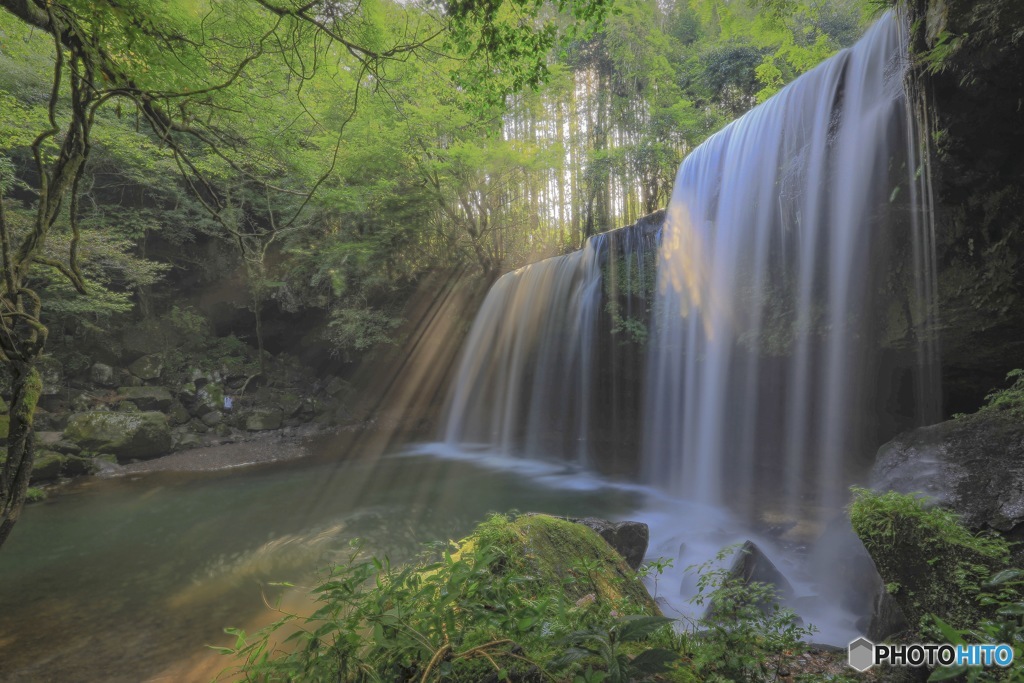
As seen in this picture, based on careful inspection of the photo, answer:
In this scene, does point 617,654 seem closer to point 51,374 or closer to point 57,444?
point 57,444

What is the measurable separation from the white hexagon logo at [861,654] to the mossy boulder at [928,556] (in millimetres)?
369

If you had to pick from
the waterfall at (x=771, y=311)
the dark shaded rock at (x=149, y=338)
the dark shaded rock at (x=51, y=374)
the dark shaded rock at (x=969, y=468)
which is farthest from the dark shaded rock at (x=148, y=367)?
the dark shaded rock at (x=969, y=468)

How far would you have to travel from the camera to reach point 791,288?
26.5 ft

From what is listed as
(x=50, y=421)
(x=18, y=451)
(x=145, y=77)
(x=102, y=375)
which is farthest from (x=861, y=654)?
(x=102, y=375)

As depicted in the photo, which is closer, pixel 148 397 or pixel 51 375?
pixel 51 375

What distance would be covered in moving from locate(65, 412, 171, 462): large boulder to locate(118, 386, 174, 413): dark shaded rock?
1.84 m

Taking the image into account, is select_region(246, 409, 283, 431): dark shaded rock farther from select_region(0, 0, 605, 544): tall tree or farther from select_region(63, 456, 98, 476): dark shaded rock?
select_region(0, 0, 605, 544): tall tree

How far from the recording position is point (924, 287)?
6262mm

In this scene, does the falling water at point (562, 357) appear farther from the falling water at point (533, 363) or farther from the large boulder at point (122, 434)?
the large boulder at point (122, 434)

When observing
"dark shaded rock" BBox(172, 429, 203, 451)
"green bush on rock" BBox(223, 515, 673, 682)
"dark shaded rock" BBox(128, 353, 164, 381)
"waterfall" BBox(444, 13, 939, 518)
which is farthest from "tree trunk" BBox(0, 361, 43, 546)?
"dark shaded rock" BBox(128, 353, 164, 381)

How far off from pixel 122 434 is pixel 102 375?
4.06 m

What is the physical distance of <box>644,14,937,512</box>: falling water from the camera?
6.48 meters

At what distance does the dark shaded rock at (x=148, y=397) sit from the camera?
44.3 feet

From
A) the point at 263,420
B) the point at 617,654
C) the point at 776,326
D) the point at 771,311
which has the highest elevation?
the point at 771,311
